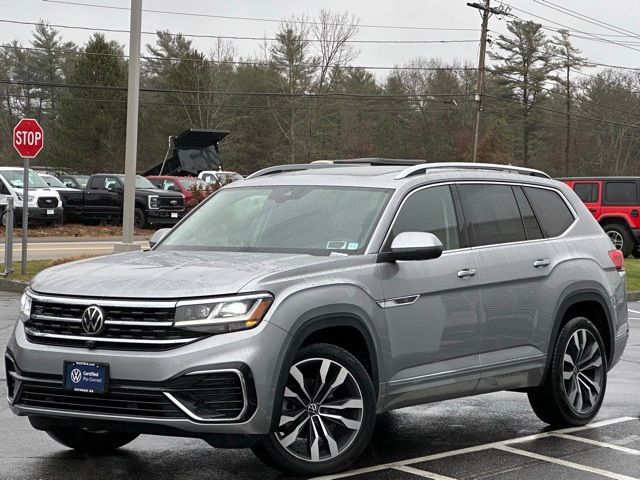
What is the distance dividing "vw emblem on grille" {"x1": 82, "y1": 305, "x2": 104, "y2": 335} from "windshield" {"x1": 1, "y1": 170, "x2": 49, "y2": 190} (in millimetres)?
29419

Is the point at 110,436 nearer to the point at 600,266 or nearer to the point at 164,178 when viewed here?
the point at 600,266

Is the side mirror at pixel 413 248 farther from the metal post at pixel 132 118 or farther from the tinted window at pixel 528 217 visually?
the metal post at pixel 132 118

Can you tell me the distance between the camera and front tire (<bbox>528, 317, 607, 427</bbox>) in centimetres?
811

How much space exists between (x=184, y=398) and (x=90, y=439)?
149cm

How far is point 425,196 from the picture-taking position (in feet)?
24.7

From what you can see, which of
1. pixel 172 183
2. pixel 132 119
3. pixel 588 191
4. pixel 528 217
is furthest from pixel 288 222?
pixel 172 183

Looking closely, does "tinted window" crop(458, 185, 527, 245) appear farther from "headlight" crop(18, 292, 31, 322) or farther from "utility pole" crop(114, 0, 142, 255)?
"utility pole" crop(114, 0, 142, 255)

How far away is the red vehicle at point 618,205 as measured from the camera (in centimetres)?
3070

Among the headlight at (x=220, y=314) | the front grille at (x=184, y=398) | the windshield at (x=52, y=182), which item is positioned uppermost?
the headlight at (x=220, y=314)

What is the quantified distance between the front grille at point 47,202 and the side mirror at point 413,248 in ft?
96.3

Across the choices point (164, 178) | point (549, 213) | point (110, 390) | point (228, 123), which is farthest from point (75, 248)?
point (228, 123)

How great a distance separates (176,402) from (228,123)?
7044cm

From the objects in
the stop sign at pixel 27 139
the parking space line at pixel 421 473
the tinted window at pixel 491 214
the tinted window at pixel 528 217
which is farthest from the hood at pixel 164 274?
the stop sign at pixel 27 139

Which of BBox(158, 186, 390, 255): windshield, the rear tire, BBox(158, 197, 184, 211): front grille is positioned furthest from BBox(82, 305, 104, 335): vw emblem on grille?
BBox(158, 197, 184, 211): front grille
